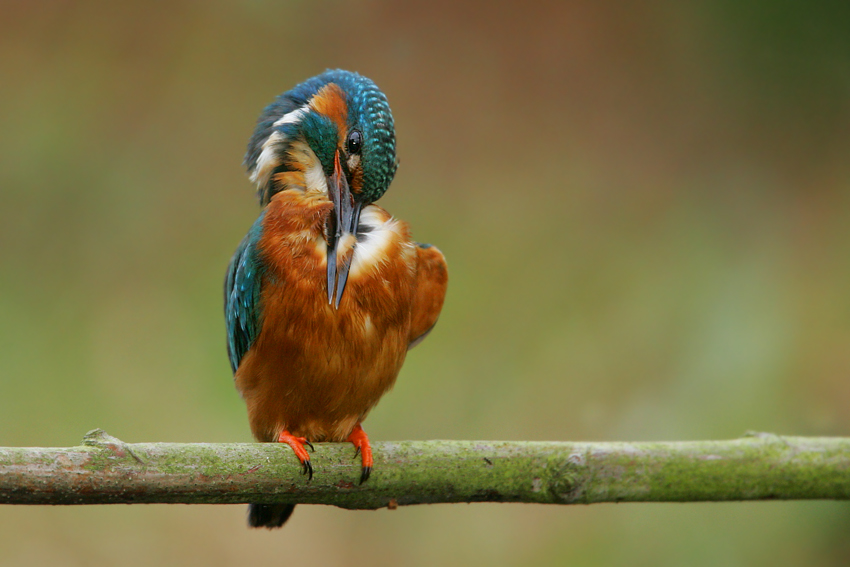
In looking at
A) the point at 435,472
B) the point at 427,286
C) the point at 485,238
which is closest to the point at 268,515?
the point at 435,472

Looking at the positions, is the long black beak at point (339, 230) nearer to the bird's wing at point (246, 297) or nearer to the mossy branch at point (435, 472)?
the bird's wing at point (246, 297)

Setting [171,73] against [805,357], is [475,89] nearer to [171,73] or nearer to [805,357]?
[171,73]

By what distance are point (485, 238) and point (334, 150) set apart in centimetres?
179

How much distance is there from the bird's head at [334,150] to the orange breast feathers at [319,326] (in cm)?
4

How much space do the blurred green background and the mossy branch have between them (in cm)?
129

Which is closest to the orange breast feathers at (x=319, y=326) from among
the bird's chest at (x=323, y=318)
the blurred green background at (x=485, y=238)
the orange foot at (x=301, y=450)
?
the bird's chest at (x=323, y=318)

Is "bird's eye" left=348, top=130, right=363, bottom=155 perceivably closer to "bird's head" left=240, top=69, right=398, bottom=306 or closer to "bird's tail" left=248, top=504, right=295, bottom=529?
"bird's head" left=240, top=69, right=398, bottom=306

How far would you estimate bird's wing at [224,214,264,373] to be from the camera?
1.58 metres

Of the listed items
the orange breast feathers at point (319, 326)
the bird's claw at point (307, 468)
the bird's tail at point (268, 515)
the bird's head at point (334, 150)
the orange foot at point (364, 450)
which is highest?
the bird's head at point (334, 150)

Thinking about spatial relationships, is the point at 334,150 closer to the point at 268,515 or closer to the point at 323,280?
the point at 323,280

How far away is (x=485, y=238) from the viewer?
131 inches

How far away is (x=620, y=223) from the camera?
11.3 ft

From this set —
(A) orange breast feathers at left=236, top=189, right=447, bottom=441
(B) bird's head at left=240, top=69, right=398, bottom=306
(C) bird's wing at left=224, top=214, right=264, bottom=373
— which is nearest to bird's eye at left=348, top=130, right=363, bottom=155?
(B) bird's head at left=240, top=69, right=398, bottom=306

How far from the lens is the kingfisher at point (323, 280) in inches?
60.8
